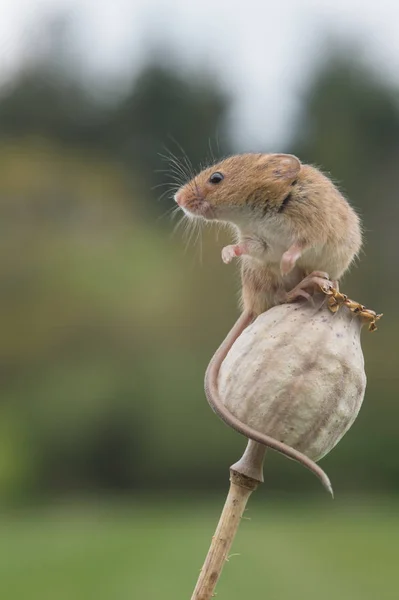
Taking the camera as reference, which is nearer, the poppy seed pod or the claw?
the poppy seed pod

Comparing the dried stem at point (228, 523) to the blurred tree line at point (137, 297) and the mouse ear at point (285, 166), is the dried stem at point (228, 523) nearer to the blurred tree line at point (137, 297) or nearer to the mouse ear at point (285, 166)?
the mouse ear at point (285, 166)

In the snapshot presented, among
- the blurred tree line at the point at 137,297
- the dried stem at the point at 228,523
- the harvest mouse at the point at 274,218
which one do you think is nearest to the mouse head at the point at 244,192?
the harvest mouse at the point at 274,218

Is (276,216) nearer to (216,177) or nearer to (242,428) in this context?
(216,177)

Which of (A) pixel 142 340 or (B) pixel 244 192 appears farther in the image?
(A) pixel 142 340

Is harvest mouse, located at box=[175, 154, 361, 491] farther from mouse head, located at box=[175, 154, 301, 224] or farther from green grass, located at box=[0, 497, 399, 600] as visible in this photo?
green grass, located at box=[0, 497, 399, 600]

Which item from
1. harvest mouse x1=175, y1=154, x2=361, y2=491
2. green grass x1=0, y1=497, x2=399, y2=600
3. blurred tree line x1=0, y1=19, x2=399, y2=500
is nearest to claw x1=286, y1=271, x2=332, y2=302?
harvest mouse x1=175, y1=154, x2=361, y2=491

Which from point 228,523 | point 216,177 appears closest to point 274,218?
point 216,177

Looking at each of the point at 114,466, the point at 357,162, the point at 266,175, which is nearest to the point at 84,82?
the point at 357,162
